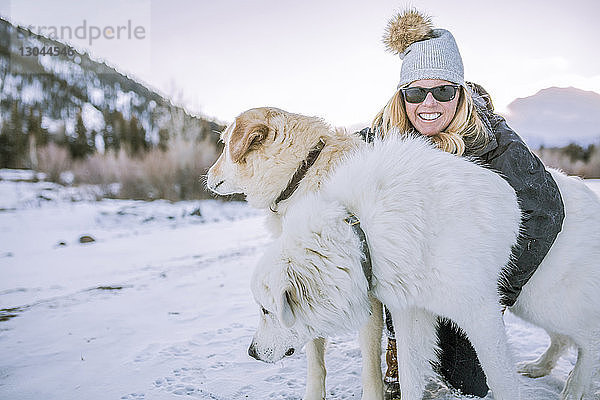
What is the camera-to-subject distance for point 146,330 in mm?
3652

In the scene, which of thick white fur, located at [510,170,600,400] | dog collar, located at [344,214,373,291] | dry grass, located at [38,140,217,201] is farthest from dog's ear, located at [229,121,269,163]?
dry grass, located at [38,140,217,201]

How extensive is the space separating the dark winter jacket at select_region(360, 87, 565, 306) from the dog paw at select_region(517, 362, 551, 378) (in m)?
0.86

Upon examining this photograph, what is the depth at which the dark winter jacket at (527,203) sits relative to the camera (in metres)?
2.06

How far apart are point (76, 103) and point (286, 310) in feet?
201

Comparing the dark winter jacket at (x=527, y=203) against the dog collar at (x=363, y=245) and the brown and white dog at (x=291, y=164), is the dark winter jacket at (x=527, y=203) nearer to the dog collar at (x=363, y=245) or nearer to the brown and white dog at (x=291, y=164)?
the brown and white dog at (x=291, y=164)

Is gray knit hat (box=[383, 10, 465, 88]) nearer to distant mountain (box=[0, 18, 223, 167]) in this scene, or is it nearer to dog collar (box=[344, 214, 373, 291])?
dog collar (box=[344, 214, 373, 291])

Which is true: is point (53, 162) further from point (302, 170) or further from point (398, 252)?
point (398, 252)

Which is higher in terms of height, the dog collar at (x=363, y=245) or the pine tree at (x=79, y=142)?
the pine tree at (x=79, y=142)

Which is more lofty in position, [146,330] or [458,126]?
[458,126]

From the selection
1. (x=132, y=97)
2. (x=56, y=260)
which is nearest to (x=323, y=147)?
(x=56, y=260)

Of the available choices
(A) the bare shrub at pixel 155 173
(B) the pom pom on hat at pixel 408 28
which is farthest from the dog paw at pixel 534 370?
(A) the bare shrub at pixel 155 173

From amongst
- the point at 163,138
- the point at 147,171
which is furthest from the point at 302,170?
the point at 163,138

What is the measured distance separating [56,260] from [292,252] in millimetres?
6690

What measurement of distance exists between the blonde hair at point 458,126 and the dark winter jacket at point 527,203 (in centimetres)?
12
